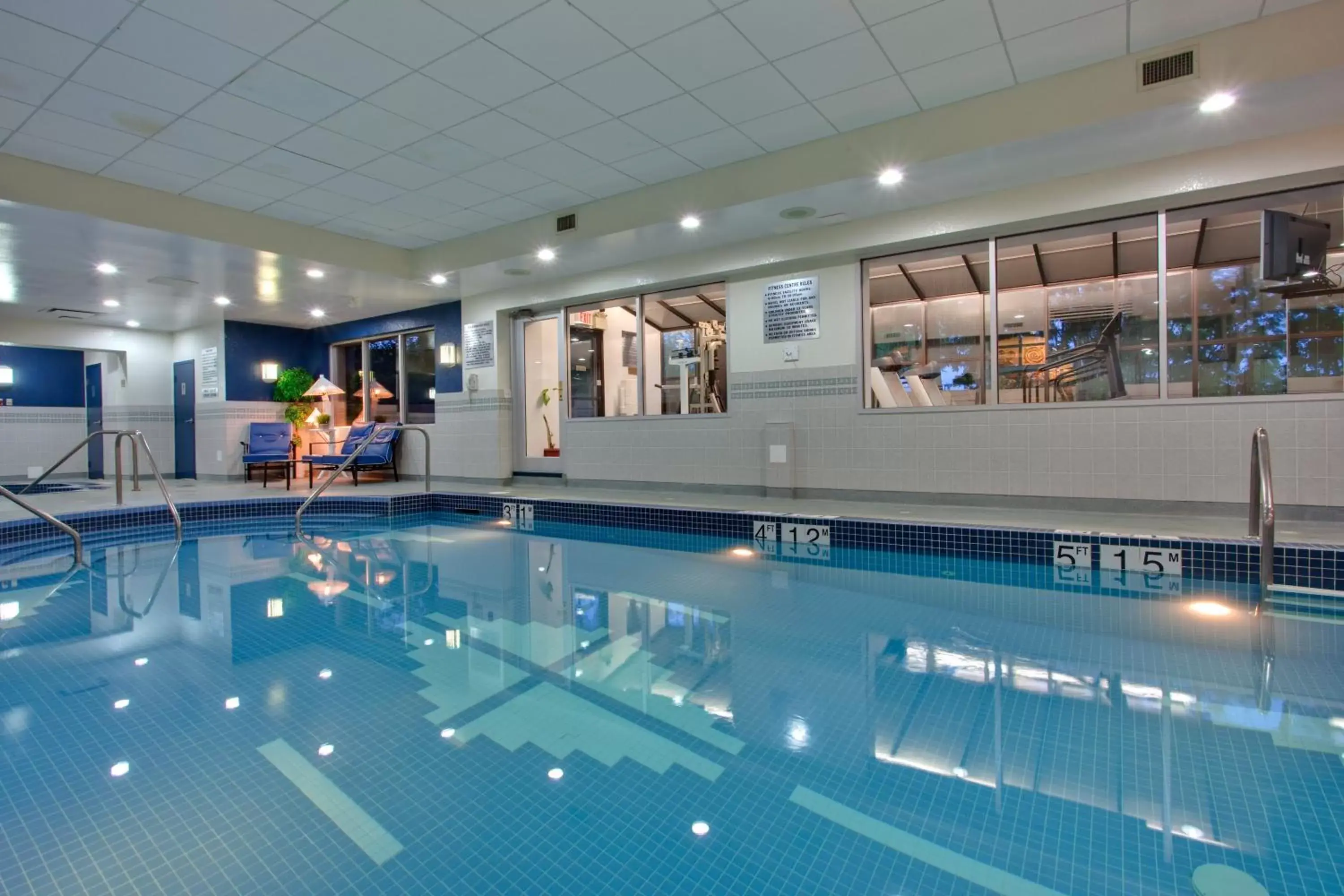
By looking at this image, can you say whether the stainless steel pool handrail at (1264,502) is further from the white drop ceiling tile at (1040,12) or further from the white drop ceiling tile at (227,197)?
the white drop ceiling tile at (227,197)

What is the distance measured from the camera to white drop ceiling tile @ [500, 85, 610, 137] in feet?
12.4

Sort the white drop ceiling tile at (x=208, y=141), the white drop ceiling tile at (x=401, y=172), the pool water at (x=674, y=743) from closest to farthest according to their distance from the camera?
the pool water at (x=674, y=743)
the white drop ceiling tile at (x=208, y=141)
the white drop ceiling tile at (x=401, y=172)

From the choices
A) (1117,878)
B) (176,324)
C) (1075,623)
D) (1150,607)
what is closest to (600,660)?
(1117,878)

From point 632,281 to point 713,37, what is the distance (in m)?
3.48

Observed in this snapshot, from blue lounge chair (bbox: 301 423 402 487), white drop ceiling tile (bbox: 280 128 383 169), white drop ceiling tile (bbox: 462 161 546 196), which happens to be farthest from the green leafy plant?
white drop ceiling tile (bbox: 462 161 546 196)

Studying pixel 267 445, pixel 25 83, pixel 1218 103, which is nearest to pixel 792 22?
pixel 1218 103

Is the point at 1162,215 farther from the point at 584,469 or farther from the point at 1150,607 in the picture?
the point at 584,469

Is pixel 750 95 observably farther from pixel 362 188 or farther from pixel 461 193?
pixel 362 188

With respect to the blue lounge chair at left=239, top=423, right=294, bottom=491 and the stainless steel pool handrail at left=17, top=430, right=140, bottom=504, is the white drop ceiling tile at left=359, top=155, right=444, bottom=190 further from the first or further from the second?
the blue lounge chair at left=239, top=423, right=294, bottom=491

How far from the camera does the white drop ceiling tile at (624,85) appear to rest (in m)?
3.50

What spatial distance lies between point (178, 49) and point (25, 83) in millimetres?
1002

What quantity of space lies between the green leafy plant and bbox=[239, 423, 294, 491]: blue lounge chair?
0.90 feet

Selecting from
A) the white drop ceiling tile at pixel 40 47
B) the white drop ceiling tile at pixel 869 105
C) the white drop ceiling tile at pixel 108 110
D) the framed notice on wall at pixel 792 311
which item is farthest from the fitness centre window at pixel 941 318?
the white drop ceiling tile at pixel 40 47

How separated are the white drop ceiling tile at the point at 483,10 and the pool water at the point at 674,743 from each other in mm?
2778
